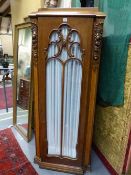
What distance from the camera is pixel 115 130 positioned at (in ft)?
6.16

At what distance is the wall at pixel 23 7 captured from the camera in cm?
257

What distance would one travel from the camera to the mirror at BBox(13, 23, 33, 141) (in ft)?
8.01

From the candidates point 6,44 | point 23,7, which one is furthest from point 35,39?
point 6,44

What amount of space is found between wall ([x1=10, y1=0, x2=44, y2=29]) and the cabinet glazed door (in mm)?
1108

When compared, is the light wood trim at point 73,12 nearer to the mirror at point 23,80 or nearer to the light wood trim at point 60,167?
the mirror at point 23,80

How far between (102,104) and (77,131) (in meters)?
0.39

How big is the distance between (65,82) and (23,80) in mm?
1031

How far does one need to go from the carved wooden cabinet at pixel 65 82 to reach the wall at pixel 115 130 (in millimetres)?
247

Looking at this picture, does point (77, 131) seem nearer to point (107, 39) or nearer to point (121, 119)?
point (121, 119)

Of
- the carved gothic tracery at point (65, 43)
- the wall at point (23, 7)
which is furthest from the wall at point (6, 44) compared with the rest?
the carved gothic tracery at point (65, 43)

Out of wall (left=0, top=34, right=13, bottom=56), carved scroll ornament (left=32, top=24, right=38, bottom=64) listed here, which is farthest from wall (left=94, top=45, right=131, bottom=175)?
wall (left=0, top=34, right=13, bottom=56)

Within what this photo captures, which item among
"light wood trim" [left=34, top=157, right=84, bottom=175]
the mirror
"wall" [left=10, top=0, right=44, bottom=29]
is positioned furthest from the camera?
"wall" [left=10, top=0, right=44, bottom=29]

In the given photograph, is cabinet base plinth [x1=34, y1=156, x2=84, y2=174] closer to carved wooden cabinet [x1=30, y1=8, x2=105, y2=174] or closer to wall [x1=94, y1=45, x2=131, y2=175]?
carved wooden cabinet [x1=30, y1=8, x2=105, y2=174]

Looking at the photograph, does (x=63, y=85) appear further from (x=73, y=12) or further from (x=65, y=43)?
(x=73, y=12)
